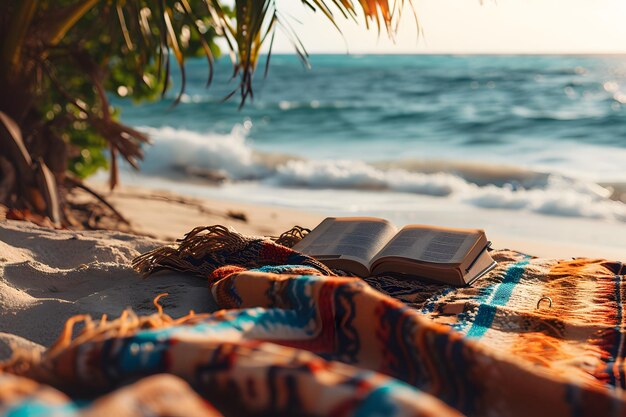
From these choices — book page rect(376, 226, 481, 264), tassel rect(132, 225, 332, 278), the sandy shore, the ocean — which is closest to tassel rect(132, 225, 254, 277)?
tassel rect(132, 225, 332, 278)

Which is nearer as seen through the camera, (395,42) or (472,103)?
(395,42)

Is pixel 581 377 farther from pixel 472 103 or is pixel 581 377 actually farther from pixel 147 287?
pixel 472 103

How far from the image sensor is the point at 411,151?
37.4ft

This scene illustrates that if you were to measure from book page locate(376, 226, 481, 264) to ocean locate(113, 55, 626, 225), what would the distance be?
87.9 inches

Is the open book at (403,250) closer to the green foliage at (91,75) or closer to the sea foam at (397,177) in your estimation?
the green foliage at (91,75)

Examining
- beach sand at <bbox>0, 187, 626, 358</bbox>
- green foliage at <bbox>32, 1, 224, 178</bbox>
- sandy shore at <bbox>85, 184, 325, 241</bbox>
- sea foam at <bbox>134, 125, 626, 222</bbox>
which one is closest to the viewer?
beach sand at <bbox>0, 187, 626, 358</bbox>

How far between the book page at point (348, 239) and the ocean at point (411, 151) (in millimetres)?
2043

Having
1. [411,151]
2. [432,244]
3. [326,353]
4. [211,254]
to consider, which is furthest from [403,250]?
[411,151]

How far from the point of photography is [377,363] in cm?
146

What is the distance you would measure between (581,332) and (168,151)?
9.08 m

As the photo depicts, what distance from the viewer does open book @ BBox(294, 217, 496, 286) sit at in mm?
2367

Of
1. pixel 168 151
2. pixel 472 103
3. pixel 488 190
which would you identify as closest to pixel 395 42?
pixel 488 190

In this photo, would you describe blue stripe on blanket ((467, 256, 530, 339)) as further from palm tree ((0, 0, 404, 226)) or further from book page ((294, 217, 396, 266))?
palm tree ((0, 0, 404, 226))

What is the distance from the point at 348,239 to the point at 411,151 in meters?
9.00
